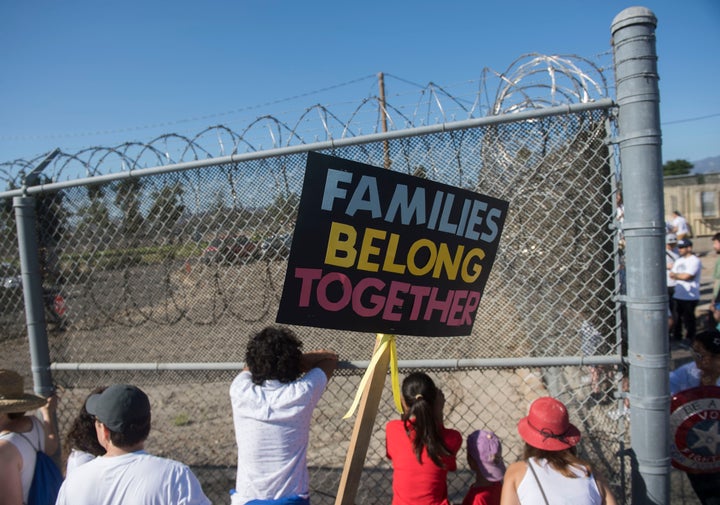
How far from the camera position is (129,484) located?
193cm

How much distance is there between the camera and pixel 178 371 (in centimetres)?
318

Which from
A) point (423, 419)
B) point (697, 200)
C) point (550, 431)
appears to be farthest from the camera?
point (697, 200)

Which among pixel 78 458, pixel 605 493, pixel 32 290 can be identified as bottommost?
pixel 605 493

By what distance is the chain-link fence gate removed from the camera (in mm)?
2605

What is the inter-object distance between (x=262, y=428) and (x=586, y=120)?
7.18 ft

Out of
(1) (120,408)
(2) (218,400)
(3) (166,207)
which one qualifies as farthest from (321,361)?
(2) (218,400)

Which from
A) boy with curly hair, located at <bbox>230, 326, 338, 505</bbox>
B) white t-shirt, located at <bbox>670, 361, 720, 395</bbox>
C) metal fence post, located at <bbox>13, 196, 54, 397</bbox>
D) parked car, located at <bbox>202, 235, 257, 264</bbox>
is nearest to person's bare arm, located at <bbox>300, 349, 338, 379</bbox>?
boy with curly hair, located at <bbox>230, 326, 338, 505</bbox>

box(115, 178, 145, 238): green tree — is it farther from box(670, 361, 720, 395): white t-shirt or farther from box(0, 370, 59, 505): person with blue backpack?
box(670, 361, 720, 395): white t-shirt

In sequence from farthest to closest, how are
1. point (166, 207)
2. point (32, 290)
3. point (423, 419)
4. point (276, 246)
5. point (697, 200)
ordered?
point (697, 200), point (32, 290), point (166, 207), point (276, 246), point (423, 419)

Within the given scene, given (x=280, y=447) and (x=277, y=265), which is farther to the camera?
(x=277, y=265)

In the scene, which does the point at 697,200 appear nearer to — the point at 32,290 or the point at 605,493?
the point at 605,493

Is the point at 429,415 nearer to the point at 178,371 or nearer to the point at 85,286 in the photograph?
the point at 178,371

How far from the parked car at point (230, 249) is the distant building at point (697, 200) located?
100.0 feet

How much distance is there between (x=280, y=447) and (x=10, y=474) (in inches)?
46.4
